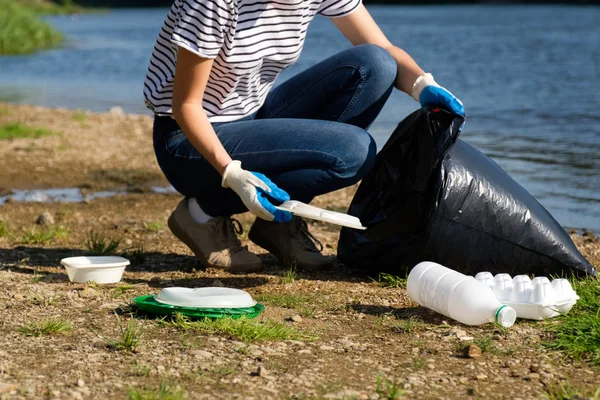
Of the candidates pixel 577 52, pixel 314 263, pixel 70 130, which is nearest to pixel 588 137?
pixel 70 130

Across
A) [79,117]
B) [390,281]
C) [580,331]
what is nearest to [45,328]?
[390,281]

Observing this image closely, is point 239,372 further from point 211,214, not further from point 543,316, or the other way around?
point 211,214

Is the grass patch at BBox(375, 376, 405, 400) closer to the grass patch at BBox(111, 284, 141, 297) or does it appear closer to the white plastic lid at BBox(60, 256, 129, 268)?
the grass patch at BBox(111, 284, 141, 297)

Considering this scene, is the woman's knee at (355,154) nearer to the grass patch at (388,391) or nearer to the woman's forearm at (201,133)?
the woman's forearm at (201,133)

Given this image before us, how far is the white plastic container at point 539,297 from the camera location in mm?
2971

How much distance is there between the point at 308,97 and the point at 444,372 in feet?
5.29

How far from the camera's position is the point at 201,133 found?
3281mm

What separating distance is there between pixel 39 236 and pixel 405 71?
190 cm

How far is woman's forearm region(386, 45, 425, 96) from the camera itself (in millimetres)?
3762

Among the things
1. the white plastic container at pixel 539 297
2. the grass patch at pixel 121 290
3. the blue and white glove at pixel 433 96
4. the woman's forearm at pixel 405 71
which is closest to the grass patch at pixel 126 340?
the grass patch at pixel 121 290

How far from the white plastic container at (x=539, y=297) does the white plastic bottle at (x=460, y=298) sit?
100mm

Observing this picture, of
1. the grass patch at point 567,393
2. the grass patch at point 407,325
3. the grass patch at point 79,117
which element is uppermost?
the grass patch at point 567,393

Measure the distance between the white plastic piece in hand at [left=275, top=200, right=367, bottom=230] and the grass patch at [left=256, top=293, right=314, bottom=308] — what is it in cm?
31

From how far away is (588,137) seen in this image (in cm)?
848
